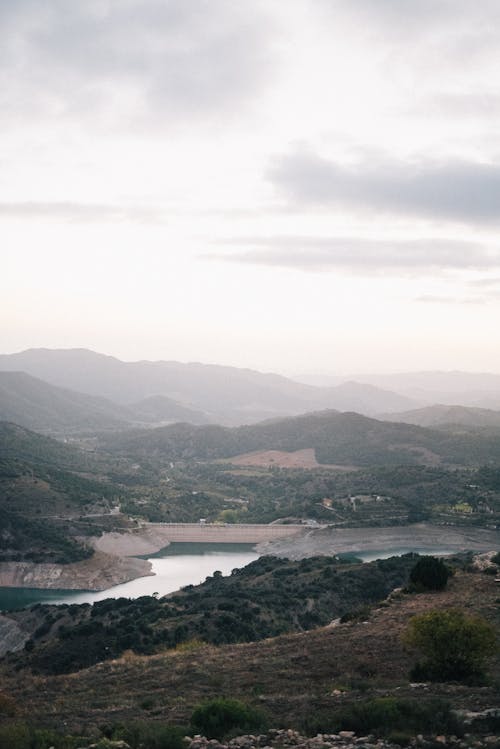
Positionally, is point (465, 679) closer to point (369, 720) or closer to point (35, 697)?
point (369, 720)

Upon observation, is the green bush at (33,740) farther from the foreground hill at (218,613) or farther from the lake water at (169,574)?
the lake water at (169,574)

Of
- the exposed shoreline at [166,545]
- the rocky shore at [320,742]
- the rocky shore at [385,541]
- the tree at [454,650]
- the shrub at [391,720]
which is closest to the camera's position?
the rocky shore at [320,742]

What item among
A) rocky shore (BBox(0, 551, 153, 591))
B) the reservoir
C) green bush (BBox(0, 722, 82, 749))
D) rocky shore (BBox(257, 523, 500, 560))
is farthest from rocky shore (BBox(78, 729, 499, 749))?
rocky shore (BBox(257, 523, 500, 560))

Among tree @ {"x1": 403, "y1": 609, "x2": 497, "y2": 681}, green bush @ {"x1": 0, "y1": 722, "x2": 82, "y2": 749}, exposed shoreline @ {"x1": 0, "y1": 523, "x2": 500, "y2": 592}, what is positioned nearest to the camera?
green bush @ {"x1": 0, "y1": 722, "x2": 82, "y2": 749}

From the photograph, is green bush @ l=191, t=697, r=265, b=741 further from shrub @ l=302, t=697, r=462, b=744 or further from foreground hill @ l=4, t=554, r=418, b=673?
foreground hill @ l=4, t=554, r=418, b=673

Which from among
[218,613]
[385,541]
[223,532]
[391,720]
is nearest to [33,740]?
[391,720]

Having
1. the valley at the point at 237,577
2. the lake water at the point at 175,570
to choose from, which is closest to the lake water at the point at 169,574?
the lake water at the point at 175,570

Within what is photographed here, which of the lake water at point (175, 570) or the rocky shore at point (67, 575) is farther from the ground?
the rocky shore at point (67, 575)
